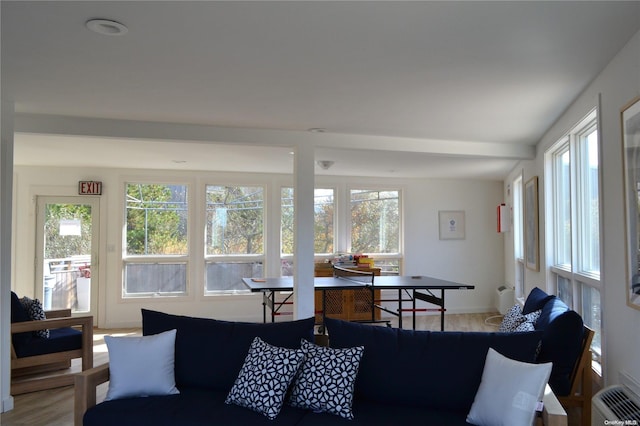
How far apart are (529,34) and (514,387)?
1.69 meters

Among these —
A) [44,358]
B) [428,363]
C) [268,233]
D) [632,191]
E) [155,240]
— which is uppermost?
[632,191]

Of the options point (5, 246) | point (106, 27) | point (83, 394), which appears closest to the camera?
point (106, 27)

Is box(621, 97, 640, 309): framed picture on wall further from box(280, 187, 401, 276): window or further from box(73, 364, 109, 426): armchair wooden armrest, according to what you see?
box(280, 187, 401, 276): window

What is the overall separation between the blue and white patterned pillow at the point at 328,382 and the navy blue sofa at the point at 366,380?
5 cm

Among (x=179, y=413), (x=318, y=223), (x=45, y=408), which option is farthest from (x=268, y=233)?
(x=179, y=413)

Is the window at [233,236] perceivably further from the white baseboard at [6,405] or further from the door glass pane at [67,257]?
the white baseboard at [6,405]

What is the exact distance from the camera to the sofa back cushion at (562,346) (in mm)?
2916

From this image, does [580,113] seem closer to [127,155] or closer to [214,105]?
[214,105]

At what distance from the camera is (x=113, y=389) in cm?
267

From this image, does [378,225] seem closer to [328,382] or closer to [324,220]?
[324,220]

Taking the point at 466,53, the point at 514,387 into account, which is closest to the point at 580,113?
the point at 466,53

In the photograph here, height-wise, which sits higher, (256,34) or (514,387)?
(256,34)

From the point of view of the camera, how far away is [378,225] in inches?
309

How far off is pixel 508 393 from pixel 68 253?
633 centimetres
